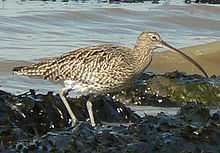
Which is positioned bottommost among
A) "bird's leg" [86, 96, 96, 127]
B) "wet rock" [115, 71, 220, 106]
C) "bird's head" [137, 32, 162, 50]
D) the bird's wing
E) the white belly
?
"wet rock" [115, 71, 220, 106]

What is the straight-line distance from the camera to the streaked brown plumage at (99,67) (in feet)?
19.2

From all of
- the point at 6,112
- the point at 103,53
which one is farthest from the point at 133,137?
the point at 103,53

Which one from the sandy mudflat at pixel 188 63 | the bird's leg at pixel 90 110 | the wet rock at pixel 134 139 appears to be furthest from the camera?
the sandy mudflat at pixel 188 63

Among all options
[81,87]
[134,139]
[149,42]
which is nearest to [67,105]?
[81,87]

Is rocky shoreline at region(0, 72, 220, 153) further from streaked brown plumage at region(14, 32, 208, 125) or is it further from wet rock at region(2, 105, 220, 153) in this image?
streaked brown plumage at region(14, 32, 208, 125)

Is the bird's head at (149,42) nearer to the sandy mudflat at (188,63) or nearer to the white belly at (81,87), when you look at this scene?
the white belly at (81,87)

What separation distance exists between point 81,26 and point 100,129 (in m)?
9.17

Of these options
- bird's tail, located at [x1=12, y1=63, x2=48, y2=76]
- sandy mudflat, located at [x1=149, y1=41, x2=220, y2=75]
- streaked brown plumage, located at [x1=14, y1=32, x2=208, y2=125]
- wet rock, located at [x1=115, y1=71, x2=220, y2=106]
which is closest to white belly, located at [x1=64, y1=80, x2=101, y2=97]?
streaked brown plumage, located at [x1=14, y1=32, x2=208, y2=125]

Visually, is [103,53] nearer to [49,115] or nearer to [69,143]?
[49,115]

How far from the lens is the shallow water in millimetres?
10702

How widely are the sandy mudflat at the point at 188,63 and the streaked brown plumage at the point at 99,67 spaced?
4.34 metres

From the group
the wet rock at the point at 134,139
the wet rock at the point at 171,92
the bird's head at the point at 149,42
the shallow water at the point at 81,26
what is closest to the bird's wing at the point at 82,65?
the bird's head at the point at 149,42

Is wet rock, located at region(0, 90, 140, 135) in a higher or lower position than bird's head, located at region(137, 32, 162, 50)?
lower

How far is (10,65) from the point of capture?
9672 millimetres
